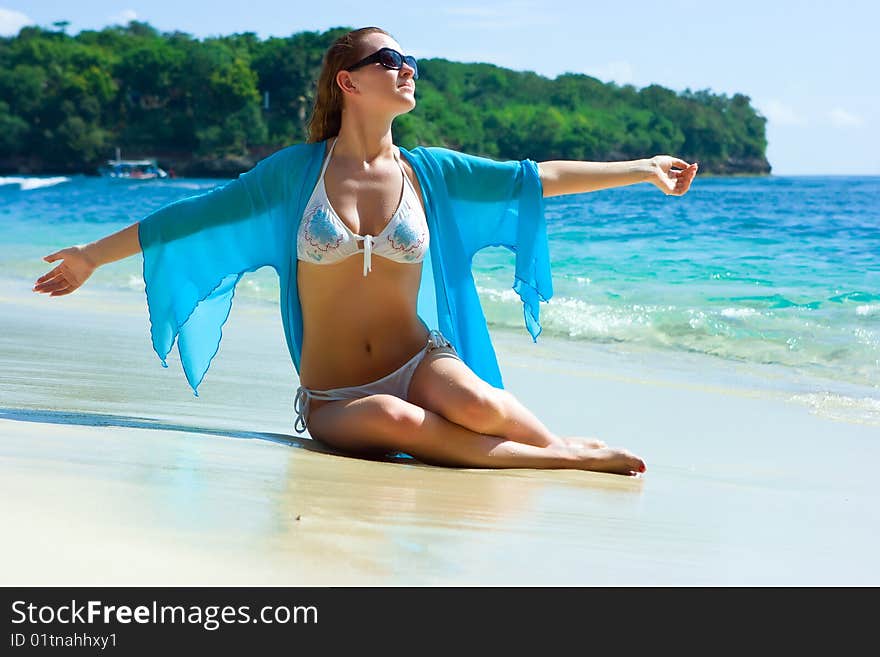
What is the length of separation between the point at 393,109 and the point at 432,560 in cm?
204

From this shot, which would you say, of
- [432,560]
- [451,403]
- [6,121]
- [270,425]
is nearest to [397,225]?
[451,403]

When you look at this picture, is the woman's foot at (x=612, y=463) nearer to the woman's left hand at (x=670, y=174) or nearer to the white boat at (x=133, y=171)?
the woman's left hand at (x=670, y=174)

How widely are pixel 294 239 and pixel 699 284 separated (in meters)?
9.22

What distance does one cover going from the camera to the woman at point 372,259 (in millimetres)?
3996

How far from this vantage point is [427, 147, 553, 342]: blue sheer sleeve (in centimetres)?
439

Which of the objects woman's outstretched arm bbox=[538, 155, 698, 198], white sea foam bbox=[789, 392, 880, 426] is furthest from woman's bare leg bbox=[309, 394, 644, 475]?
white sea foam bbox=[789, 392, 880, 426]

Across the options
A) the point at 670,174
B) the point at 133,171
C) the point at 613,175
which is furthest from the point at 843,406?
the point at 133,171

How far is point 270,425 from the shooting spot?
4.70 metres

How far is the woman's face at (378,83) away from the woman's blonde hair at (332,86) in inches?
1.3

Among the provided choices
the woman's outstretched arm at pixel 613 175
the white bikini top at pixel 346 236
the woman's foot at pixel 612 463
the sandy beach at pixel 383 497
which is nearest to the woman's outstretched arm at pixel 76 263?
the sandy beach at pixel 383 497
